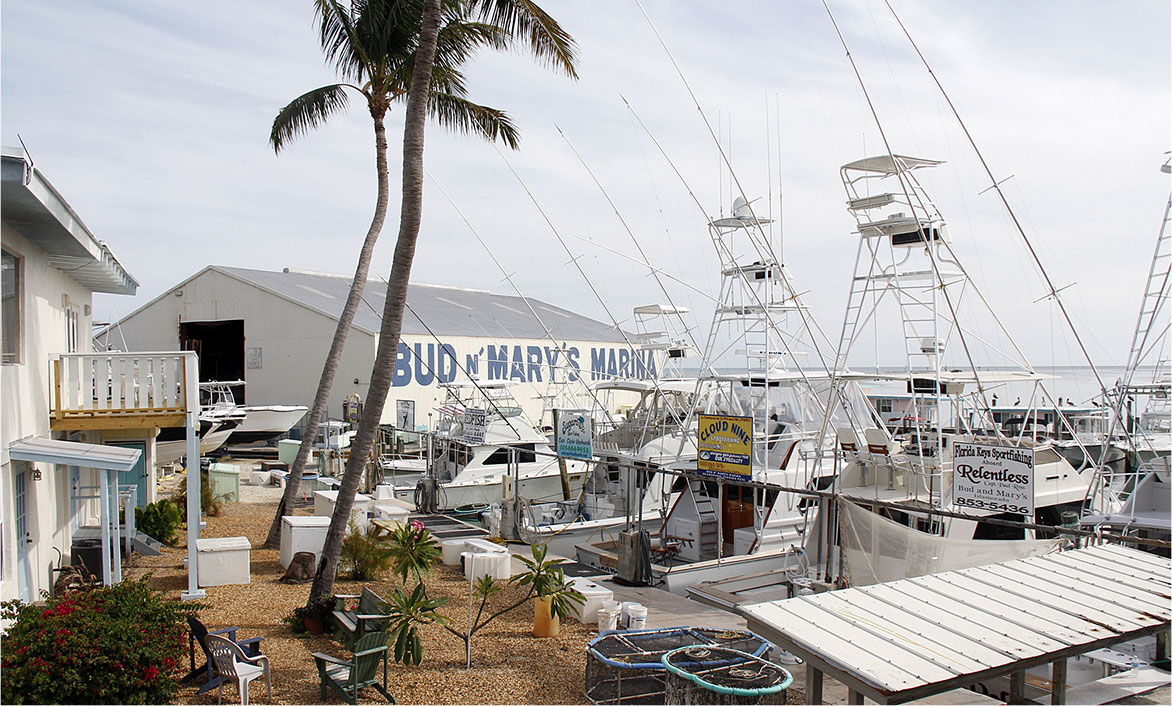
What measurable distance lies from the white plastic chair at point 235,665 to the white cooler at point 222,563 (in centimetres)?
495

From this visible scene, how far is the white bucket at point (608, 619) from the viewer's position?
10469 mm

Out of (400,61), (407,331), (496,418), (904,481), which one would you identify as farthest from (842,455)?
(407,331)

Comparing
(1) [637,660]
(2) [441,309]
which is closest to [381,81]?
(1) [637,660]

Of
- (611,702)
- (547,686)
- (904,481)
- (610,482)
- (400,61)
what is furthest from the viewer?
(610,482)

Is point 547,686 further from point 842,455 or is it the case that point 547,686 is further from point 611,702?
point 842,455

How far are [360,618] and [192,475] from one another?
5024 millimetres

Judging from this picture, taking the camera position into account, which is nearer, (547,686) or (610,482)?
(547,686)

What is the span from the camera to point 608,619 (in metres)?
10.5

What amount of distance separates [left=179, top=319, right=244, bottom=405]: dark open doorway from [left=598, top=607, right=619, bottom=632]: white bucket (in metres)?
38.5

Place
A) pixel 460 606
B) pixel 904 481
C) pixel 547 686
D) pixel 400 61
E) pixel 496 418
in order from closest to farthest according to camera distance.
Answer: pixel 547 686
pixel 460 606
pixel 904 481
pixel 400 61
pixel 496 418

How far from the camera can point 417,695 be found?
8.39 m

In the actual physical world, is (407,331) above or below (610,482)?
above

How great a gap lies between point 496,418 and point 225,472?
819 cm

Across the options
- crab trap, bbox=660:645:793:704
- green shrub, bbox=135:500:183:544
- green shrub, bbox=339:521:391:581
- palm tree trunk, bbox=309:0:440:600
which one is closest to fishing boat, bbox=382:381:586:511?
green shrub, bbox=135:500:183:544
